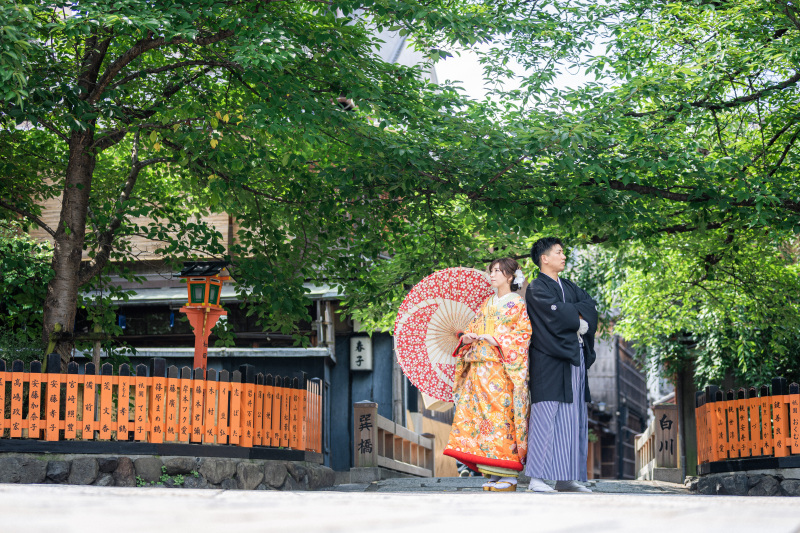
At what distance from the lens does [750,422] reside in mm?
9461

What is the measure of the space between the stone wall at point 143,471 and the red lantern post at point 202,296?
192 cm

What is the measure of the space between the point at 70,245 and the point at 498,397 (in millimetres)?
5881

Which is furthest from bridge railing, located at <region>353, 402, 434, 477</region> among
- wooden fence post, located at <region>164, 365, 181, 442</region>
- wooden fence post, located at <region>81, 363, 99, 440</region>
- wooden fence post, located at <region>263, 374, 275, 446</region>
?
wooden fence post, located at <region>81, 363, 99, 440</region>

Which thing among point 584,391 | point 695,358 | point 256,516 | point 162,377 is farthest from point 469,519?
point 695,358

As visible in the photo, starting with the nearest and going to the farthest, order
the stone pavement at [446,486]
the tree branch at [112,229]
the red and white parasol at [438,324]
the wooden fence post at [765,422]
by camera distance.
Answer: the red and white parasol at [438,324] → the wooden fence post at [765,422] → the stone pavement at [446,486] → the tree branch at [112,229]

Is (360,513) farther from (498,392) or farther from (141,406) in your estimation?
(141,406)

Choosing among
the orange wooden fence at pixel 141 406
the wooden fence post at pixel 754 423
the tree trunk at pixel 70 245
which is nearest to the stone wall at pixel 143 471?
the orange wooden fence at pixel 141 406

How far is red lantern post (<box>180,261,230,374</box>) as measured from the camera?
33.5 ft

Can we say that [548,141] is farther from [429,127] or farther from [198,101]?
[198,101]

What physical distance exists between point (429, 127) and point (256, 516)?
6.65m

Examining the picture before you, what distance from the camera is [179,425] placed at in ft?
27.4

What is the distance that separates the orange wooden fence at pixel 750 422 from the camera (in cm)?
897

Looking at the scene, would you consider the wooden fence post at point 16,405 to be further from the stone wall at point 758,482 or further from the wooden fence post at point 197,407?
the stone wall at point 758,482

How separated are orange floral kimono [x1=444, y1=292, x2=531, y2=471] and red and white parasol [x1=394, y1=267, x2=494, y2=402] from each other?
0.44 metres
